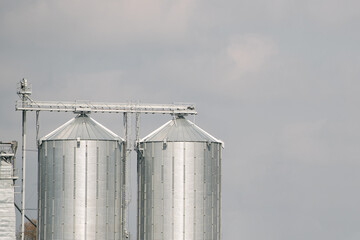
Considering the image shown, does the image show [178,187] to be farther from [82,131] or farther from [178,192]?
[82,131]

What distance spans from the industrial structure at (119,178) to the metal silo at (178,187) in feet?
0.39

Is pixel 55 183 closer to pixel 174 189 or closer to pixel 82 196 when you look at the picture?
pixel 82 196

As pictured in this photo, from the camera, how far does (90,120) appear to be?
13212 centimetres

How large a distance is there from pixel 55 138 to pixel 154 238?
17.0 metres

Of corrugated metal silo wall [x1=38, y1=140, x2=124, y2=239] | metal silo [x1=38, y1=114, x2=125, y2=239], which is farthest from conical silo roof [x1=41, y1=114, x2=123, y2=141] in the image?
corrugated metal silo wall [x1=38, y1=140, x2=124, y2=239]

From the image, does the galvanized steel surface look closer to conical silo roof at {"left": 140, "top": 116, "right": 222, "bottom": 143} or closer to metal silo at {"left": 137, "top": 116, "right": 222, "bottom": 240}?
metal silo at {"left": 137, "top": 116, "right": 222, "bottom": 240}

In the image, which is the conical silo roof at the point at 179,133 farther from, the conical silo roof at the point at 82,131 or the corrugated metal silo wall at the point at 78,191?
the corrugated metal silo wall at the point at 78,191

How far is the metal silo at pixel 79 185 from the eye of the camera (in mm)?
126688

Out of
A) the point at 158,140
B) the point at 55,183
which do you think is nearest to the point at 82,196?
the point at 55,183

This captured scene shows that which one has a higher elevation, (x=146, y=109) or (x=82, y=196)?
(x=146, y=109)

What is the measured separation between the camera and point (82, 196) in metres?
127

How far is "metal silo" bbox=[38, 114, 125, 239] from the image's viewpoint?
126688 mm

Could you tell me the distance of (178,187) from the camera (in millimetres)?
130375

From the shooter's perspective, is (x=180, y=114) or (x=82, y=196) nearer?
(x=82, y=196)
